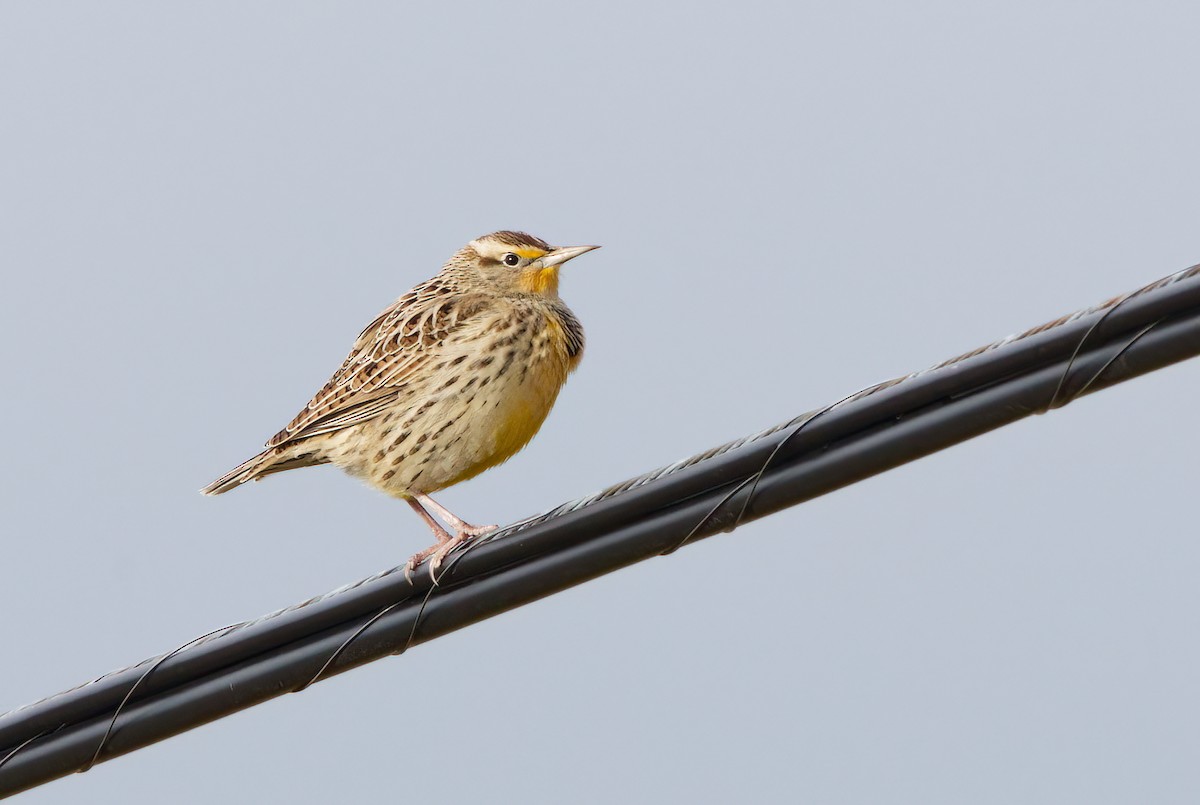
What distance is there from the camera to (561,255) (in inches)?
516

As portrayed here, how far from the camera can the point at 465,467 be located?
468 inches

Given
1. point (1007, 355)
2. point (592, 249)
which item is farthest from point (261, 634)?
point (592, 249)

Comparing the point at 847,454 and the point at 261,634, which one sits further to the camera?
the point at 261,634

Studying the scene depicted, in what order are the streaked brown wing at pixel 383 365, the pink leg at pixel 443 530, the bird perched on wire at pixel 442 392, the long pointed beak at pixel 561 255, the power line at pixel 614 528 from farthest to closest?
1. the long pointed beak at pixel 561 255
2. the streaked brown wing at pixel 383 365
3. the bird perched on wire at pixel 442 392
4. the pink leg at pixel 443 530
5. the power line at pixel 614 528

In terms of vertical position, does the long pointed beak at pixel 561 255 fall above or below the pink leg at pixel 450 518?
above

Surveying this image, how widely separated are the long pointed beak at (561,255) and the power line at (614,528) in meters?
4.67

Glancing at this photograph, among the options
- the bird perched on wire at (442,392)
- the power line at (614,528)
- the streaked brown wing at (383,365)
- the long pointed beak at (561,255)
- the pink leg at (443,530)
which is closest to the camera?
the power line at (614,528)

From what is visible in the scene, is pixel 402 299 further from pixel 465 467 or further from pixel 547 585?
pixel 547 585

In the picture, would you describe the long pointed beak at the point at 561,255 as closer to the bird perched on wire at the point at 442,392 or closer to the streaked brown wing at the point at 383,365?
the bird perched on wire at the point at 442,392

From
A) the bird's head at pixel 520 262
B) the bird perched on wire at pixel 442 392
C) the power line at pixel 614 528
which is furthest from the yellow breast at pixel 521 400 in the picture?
the power line at pixel 614 528

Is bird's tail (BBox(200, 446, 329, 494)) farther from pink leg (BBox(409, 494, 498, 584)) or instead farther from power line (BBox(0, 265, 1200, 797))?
power line (BBox(0, 265, 1200, 797))

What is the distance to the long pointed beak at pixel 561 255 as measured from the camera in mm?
12984

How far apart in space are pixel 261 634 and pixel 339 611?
341 mm

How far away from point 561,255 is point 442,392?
1.73m
